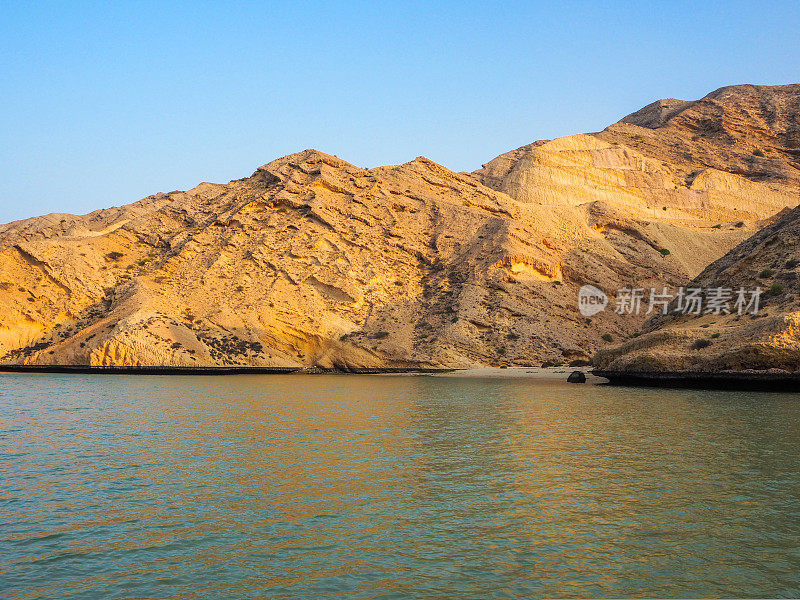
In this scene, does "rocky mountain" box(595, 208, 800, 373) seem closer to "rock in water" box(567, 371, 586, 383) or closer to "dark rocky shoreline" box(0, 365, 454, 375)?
"rock in water" box(567, 371, 586, 383)

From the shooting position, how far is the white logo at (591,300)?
197ft

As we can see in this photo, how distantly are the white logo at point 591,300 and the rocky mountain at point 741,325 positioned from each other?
13.2m

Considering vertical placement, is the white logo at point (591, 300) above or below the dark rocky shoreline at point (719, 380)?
above

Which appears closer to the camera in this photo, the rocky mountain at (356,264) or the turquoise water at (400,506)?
the turquoise water at (400,506)

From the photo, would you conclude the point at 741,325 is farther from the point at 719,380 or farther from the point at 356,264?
the point at 356,264

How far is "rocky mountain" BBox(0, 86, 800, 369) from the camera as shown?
5488cm

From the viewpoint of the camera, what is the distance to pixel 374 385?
3969cm

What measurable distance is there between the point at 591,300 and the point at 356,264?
69.2ft

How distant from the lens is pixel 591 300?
61.6m

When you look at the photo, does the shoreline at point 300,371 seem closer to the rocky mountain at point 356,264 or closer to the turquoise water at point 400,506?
the rocky mountain at point 356,264

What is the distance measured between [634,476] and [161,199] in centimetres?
7504

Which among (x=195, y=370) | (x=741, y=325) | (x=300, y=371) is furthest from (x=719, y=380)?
(x=195, y=370)

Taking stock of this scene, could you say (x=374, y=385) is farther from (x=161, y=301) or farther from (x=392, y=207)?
(x=392, y=207)

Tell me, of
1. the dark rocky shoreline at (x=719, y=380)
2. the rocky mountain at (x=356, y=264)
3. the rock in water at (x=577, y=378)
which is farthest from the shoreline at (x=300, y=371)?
the dark rocky shoreline at (x=719, y=380)
